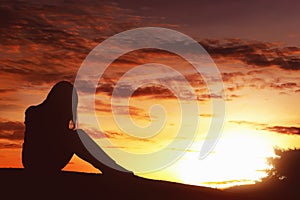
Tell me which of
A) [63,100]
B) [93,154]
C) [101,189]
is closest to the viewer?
[101,189]

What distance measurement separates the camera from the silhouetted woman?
14344 millimetres

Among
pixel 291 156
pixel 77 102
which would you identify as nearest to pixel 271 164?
pixel 291 156

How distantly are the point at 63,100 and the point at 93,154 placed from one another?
1.41m

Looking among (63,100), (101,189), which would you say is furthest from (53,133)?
(101,189)

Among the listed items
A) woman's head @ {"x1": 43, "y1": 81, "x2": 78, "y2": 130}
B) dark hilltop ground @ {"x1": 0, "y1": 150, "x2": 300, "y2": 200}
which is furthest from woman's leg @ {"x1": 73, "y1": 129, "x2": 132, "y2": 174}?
dark hilltop ground @ {"x1": 0, "y1": 150, "x2": 300, "y2": 200}

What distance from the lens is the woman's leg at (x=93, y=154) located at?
13305 millimetres

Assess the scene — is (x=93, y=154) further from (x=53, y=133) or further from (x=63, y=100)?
(x=63, y=100)

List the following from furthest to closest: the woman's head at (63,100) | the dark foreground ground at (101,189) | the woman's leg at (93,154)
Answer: the woman's head at (63,100) → the woman's leg at (93,154) → the dark foreground ground at (101,189)

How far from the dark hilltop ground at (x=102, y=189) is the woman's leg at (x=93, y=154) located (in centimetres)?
61

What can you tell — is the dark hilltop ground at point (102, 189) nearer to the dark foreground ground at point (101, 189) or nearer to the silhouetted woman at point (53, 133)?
the dark foreground ground at point (101, 189)

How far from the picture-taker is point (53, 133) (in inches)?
570

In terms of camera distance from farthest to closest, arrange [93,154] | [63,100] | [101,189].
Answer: [63,100], [93,154], [101,189]

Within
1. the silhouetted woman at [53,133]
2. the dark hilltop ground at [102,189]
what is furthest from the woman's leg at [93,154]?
the dark hilltop ground at [102,189]

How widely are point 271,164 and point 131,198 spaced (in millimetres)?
37894
